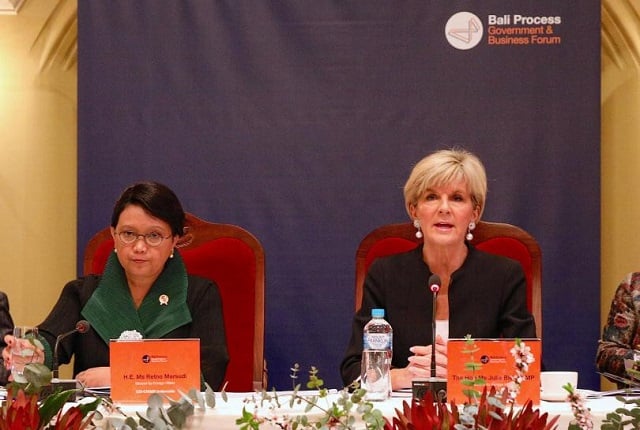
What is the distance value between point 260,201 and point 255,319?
26.3 inches

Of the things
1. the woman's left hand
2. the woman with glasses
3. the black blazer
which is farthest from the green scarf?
the black blazer

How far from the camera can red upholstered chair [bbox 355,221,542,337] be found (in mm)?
2998

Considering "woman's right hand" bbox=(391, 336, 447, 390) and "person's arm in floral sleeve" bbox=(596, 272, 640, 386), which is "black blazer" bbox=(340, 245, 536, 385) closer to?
"woman's right hand" bbox=(391, 336, 447, 390)

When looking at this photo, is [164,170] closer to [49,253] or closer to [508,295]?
[49,253]

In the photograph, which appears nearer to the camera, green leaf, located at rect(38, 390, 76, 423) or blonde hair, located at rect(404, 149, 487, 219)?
green leaf, located at rect(38, 390, 76, 423)

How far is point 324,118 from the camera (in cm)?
356

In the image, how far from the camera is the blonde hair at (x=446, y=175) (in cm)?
282

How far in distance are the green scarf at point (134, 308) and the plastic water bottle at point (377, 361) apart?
0.62 m

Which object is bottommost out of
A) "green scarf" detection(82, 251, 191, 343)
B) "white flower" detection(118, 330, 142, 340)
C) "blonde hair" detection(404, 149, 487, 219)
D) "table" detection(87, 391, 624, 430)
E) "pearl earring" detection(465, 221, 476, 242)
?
"table" detection(87, 391, 624, 430)

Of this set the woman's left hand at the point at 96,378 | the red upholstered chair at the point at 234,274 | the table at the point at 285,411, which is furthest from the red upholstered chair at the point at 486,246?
the table at the point at 285,411

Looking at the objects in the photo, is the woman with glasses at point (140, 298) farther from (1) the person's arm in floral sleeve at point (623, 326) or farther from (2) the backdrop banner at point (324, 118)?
(1) the person's arm in floral sleeve at point (623, 326)

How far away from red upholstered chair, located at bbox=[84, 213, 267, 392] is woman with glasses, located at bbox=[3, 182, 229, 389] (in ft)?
0.46

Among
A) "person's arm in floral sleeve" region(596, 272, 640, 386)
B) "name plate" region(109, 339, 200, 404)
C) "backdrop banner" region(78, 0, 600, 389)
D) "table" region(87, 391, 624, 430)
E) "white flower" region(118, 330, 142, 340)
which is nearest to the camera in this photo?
"table" region(87, 391, 624, 430)

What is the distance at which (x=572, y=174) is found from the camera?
3508 millimetres
